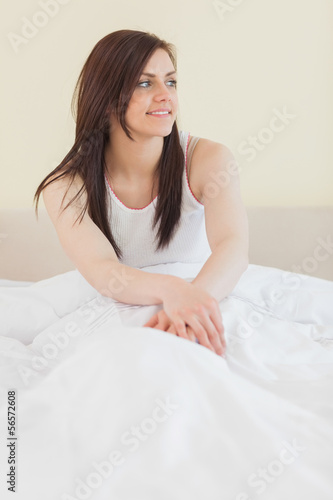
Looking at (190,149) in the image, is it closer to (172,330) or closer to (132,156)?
(132,156)

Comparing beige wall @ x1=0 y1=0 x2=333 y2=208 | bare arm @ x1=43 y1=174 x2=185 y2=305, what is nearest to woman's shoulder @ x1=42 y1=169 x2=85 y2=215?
bare arm @ x1=43 y1=174 x2=185 y2=305

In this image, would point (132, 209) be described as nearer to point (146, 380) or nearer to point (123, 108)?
point (123, 108)

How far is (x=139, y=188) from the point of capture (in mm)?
1592

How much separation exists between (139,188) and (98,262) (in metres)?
0.36

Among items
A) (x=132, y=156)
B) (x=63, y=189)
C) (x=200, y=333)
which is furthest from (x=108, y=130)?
(x=200, y=333)

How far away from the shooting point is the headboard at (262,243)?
7.43ft

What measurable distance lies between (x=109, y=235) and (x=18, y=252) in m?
0.95

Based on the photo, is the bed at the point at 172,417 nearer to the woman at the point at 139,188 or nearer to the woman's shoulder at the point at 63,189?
the woman at the point at 139,188

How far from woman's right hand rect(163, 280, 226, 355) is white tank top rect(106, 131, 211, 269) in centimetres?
50

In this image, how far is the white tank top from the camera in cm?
157

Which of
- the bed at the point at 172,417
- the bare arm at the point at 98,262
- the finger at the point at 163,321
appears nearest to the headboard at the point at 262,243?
the bare arm at the point at 98,262

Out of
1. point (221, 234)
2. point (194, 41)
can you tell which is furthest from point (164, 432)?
point (194, 41)

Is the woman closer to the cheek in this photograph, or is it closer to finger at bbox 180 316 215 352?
the cheek

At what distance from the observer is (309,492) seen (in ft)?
2.04
